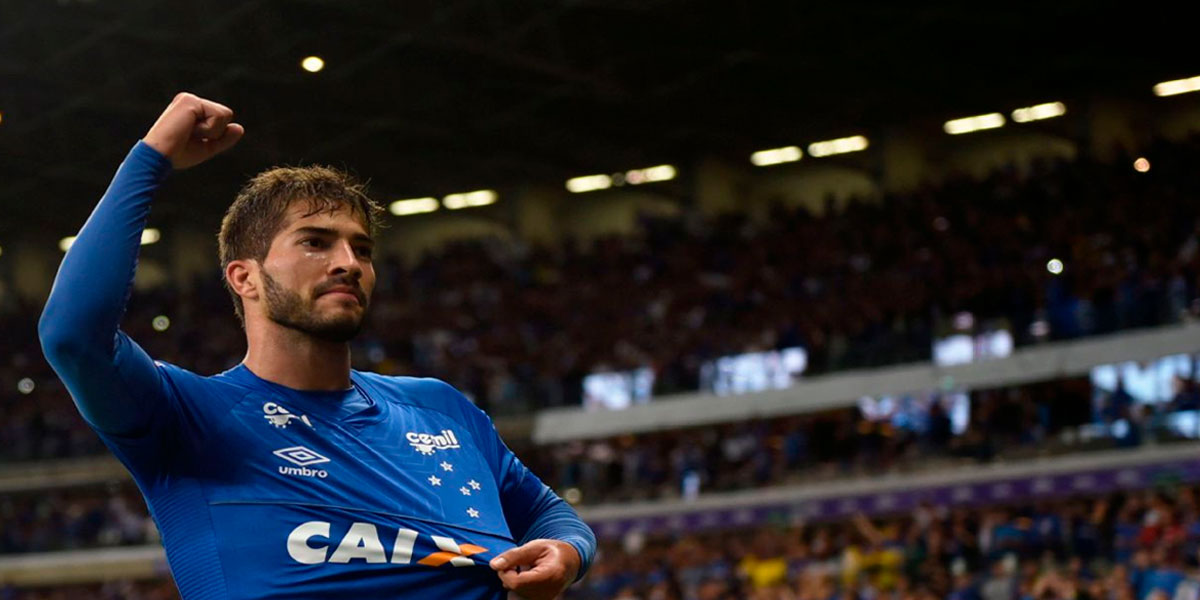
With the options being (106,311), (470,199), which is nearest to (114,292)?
(106,311)

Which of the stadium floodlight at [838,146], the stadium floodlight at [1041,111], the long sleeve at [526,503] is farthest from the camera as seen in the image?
the stadium floodlight at [838,146]

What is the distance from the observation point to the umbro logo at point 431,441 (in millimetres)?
2879

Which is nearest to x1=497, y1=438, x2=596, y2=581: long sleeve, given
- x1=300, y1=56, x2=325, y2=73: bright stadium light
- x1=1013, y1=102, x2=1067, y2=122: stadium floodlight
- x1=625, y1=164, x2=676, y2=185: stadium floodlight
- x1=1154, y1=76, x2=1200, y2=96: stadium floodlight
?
x1=300, y1=56, x2=325, y2=73: bright stadium light

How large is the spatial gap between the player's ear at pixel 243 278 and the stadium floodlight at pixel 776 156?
2838 centimetres

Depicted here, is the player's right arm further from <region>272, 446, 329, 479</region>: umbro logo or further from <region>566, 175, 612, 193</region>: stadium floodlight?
<region>566, 175, 612, 193</region>: stadium floodlight

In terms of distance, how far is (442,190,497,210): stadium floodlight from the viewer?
33812 millimetres

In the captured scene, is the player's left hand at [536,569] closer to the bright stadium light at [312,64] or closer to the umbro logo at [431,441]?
the umbro logo at [431,441]

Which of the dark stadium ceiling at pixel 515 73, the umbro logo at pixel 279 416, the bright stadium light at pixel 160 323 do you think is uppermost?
the dark stadium ceiling at pixel 515 73

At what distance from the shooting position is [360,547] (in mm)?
2615

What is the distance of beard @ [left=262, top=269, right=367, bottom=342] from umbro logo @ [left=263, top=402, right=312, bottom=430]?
14 cm

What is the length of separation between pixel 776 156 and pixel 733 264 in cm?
482

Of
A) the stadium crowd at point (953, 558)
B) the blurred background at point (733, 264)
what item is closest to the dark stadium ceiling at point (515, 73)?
the blurred background at point (733, 264)

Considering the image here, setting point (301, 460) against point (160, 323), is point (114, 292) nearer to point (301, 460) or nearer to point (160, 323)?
point (301, 460)

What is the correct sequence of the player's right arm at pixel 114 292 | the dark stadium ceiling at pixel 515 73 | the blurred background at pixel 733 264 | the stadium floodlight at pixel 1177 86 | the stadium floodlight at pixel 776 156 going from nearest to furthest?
the player's right arm at pixel 114 292 < the blurred background at pixel 733 264 < the dark stadium ceiling at pixel 515 73 < the stadium floodlight at pixel 1177 86 < the stadium floodlight at pixel 776 156
